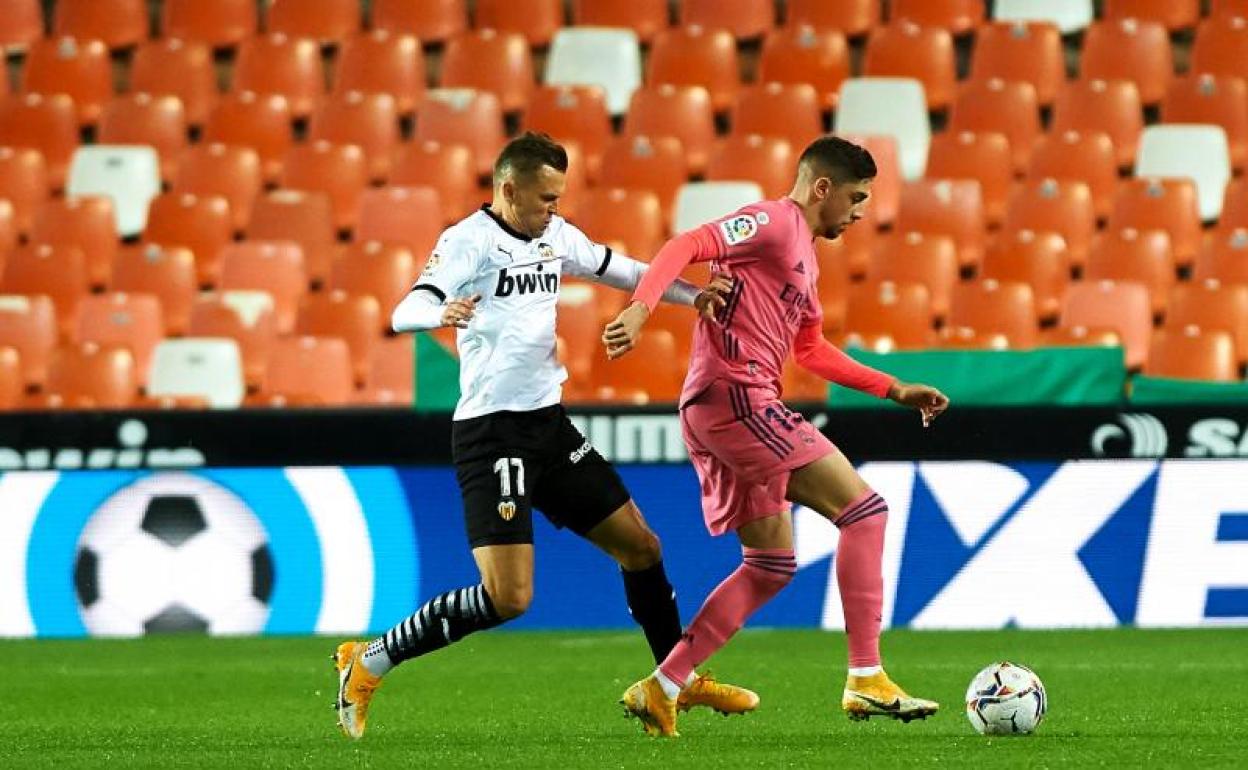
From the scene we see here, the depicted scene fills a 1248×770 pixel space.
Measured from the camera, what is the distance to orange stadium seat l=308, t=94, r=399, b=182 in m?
15.2

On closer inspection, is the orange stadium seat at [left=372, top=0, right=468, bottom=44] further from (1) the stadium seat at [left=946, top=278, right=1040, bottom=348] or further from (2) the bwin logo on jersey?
(2) the bwin logo on jersey

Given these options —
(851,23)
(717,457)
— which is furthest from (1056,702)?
(851,23)

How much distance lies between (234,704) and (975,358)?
4149 millimetres

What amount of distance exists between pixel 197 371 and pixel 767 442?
6963 millimetres

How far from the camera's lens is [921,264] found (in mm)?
13352

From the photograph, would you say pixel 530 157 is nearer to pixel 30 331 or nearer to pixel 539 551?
pixel 539 551

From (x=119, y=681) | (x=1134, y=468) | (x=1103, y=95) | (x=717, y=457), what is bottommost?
(x=119, y=681)

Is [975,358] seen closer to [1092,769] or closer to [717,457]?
[717,457]

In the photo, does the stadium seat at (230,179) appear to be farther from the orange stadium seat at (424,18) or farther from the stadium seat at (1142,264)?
the stadium seat at (1142,264)

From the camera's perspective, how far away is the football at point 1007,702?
21.3 ft

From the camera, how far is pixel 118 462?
11008 millimetres

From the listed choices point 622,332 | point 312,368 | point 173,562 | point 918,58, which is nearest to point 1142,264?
point 918,58

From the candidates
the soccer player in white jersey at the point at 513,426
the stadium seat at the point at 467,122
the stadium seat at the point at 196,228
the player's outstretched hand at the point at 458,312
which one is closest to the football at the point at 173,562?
the stadium seat at the point at 196,228

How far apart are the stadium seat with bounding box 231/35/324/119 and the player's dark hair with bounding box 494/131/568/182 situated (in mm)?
9489
